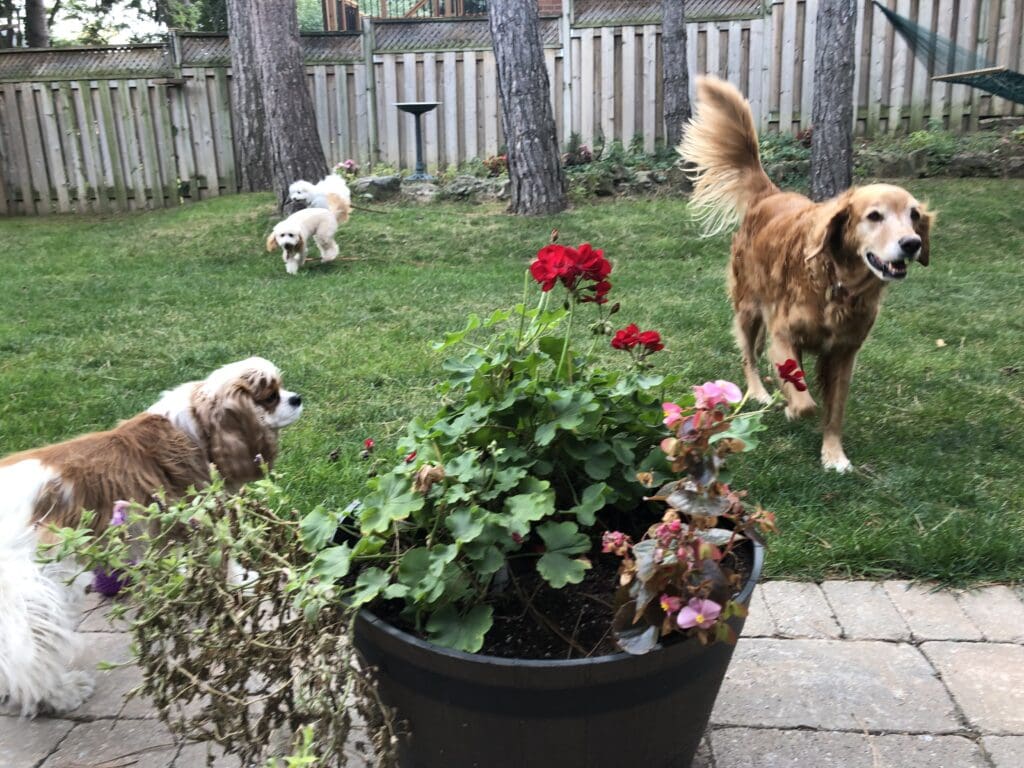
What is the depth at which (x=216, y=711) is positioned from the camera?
1693mm

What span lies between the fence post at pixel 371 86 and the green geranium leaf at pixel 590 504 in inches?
413

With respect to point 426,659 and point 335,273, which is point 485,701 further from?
point 335,273

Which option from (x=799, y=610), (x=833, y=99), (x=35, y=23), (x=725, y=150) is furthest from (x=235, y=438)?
(x=35, y=23)

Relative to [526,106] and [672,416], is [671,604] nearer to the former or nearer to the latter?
[672,416]

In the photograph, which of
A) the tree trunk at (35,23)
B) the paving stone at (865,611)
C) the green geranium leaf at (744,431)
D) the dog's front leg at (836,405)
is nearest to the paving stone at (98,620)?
the green geranium leaf at (744,431)

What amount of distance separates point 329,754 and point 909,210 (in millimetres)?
3131

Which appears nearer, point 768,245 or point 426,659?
point 426,659

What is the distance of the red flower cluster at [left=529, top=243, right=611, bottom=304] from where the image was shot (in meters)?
1.97

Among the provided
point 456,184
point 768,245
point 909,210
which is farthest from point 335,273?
point 909,210

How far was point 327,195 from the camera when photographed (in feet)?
26.5

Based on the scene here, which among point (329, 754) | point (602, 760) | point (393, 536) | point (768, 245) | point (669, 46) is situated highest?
point (669, 46)

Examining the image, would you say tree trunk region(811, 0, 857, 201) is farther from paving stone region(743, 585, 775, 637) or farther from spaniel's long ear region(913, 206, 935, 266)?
paving stone region(743, 585, 775, 637)

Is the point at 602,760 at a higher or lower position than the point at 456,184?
lower

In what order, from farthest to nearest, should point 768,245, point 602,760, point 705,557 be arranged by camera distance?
point 768,245, point 602,760, point 705,557
